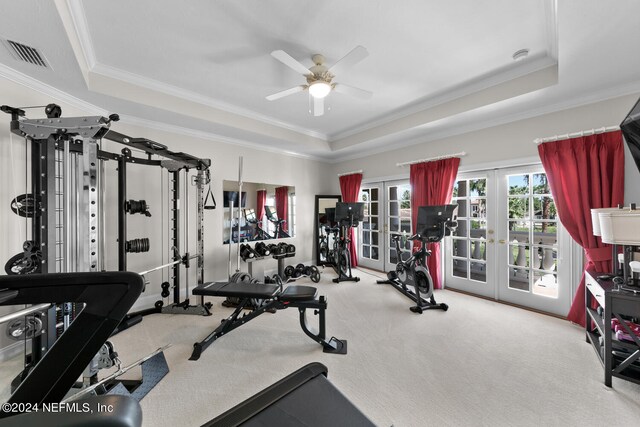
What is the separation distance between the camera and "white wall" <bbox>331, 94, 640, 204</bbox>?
2520 millimetres

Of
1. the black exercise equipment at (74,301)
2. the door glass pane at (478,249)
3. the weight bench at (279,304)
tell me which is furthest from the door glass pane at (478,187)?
the black exercise equipment at (74,301)

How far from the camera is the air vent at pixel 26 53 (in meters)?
1.88

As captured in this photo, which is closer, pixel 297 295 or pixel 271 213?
pixel 297 295

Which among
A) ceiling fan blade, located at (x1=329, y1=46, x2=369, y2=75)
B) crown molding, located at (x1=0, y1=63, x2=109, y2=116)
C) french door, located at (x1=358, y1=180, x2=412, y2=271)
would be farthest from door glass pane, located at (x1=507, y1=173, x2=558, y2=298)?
crown molding, located at (x1=0, y1=63, x2=109, y2=116)

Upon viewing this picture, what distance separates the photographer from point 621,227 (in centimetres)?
185

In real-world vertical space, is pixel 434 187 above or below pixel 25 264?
above

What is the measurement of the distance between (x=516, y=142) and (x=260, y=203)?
Answer: 4118 millimetres

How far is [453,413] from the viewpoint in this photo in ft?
5.41

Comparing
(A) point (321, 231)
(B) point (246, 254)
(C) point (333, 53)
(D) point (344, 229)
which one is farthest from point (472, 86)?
(B) point (246, 254)

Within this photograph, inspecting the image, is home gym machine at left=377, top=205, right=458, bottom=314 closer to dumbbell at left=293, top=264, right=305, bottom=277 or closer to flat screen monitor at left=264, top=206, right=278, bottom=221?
dumbbell at left=293, top=264, right=305, bottom=277

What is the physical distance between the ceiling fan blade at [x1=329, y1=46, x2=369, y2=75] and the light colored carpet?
8.69ft

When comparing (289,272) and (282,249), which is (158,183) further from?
(289,272)

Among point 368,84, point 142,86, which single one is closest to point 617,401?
point 368,84

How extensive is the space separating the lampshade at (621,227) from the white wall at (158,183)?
441cm
